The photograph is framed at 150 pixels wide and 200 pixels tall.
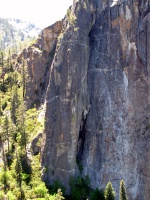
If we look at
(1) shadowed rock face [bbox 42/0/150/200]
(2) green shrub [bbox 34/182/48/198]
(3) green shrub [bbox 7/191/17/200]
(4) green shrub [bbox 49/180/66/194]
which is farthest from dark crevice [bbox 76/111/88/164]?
(3) green shrub [bbox 7/191/17/200]

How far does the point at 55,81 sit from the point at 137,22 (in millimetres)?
17902

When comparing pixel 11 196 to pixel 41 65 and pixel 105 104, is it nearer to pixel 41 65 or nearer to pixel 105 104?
pixel 105 104

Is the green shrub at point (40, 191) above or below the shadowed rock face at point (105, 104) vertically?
below

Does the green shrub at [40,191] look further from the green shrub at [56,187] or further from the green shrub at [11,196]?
the green shrub at [11,196]

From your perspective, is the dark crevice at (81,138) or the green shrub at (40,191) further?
the dark crevice at (81,138)

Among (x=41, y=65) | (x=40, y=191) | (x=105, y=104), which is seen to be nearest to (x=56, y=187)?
(x=40, y=191)

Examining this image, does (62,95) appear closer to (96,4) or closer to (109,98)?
(109,98)

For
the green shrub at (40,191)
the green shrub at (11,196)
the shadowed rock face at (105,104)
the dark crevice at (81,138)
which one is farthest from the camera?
the dark crevice at (81,138)

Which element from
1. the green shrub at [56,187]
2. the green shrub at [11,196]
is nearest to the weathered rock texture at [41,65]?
the green shrub at [56,187]

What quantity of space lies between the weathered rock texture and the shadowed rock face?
1699cm

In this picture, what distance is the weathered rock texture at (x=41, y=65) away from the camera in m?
64.9

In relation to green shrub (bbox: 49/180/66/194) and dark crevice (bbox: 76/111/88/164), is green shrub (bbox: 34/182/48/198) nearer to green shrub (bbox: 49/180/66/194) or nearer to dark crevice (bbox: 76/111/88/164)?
green shrub (bbox: 49/180/66/194)

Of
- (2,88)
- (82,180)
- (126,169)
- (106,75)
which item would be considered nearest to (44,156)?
(82,180)

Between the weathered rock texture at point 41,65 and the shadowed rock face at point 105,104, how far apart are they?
1699 centimetres
